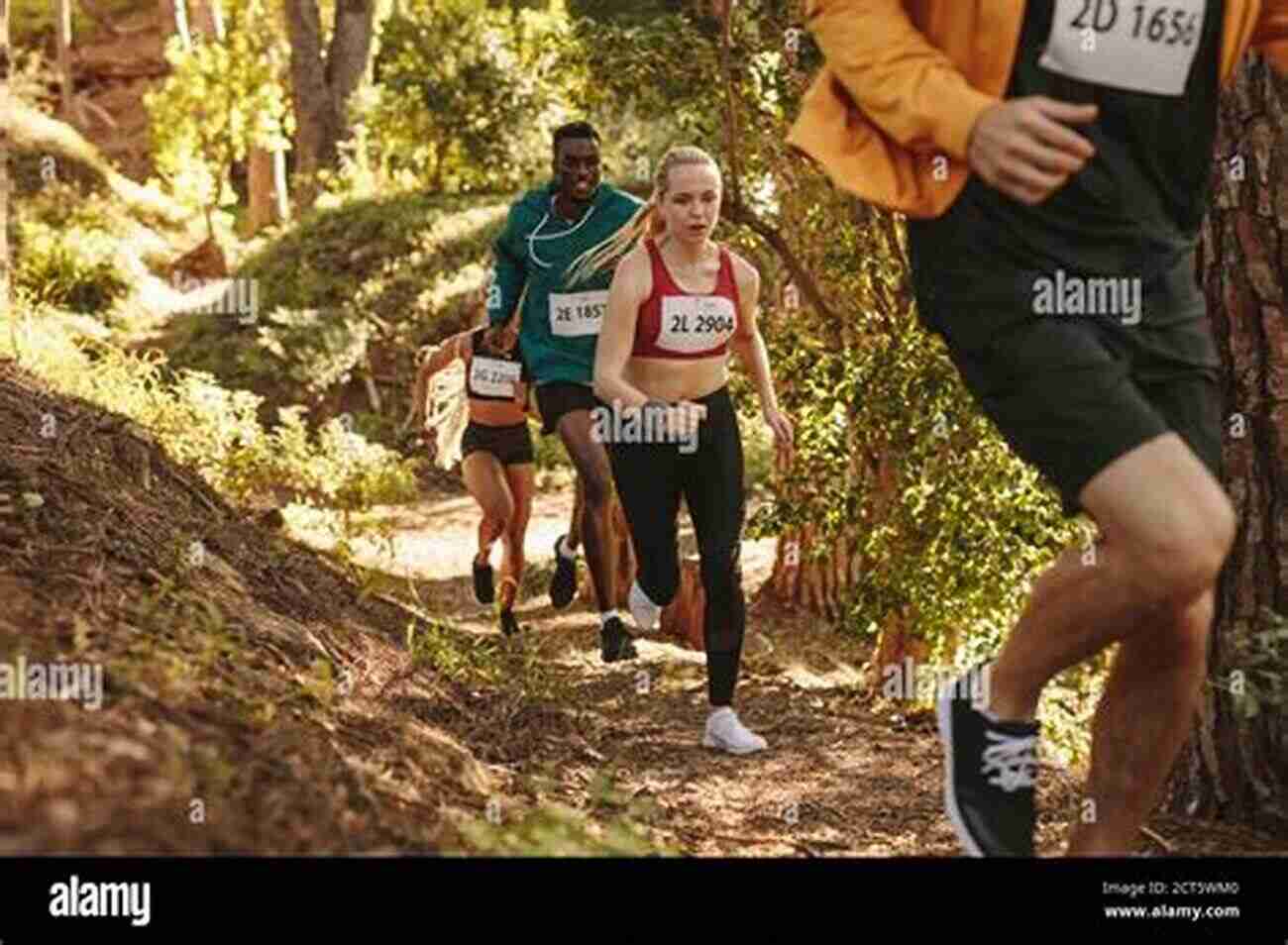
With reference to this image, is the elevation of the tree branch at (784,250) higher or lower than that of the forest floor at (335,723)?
higher

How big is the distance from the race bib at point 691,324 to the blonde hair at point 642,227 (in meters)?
0.31

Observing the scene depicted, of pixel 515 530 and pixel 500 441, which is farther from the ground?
pixel 500 441

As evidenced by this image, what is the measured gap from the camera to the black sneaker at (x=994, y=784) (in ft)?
11.8

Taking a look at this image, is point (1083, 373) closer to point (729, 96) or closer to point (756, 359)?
point (756, 359)

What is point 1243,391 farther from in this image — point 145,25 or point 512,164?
point 145,25

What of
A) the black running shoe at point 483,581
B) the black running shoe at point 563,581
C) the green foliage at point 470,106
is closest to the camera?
the black running shoe at point 563,581

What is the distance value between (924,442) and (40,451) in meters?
3.05

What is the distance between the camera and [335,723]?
168 inches

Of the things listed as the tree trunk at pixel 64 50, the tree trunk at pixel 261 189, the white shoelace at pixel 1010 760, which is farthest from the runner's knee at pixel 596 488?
the tree trunk at pixel 64 50

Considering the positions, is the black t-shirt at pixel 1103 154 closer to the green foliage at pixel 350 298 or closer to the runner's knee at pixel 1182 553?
the runner's knee at pixel 1182 553

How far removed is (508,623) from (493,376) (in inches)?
44.2

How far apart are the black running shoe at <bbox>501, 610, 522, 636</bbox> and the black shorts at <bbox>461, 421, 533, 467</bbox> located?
71 cm

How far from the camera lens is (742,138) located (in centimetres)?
948

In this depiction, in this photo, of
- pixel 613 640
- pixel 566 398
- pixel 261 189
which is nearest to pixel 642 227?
pixel 566 398
